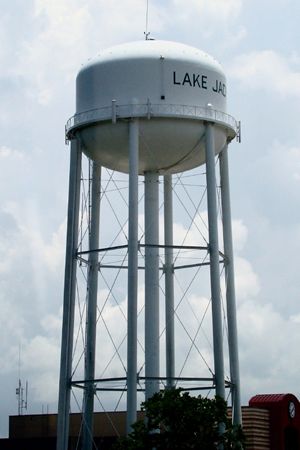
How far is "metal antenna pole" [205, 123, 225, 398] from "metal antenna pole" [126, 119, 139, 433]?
9.02 ft

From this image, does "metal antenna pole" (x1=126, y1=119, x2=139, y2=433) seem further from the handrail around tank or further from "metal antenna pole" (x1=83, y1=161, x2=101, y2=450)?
"metal antenna pole" (x1=83, y1=161, x2=101, y2=450)

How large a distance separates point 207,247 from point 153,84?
20.6 ft

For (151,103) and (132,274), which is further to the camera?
(151,103)

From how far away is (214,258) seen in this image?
43.0 metres

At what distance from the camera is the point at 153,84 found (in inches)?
1722

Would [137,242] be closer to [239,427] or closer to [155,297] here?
[155,297]

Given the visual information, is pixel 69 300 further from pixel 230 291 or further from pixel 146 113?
pixel 146 113

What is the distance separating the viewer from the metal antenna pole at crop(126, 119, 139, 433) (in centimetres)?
4128

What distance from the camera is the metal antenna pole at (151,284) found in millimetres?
43938

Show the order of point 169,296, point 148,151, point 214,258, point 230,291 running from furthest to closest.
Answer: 1. point 169,296
2. point 230,291
3. point 148,151
4. point 214,258

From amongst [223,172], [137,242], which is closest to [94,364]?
[137,242]

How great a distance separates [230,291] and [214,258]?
301 centimetres

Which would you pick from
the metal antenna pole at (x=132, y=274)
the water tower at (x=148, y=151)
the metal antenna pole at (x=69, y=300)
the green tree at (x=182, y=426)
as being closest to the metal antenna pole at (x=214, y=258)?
the water tower at (x=148, y=151)

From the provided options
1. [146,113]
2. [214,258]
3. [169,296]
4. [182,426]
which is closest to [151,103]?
[146,113]
